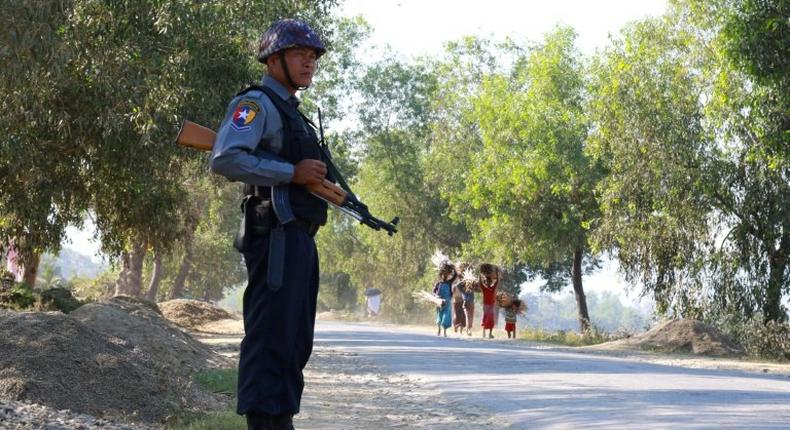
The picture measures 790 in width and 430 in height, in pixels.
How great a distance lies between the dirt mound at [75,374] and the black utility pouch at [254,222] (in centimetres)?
367

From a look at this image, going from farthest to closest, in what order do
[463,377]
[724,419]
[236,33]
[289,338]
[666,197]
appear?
[666,197] < [236,33] < [463,377] < [724,419] < [289,338]

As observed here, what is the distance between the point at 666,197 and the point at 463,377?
18.3 metres

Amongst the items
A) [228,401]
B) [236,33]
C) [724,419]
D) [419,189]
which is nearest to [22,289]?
[236,33]

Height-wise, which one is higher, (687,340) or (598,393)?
(687,340)

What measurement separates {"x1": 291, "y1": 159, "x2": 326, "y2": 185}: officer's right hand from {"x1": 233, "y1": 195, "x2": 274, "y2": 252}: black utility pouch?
0.20 m

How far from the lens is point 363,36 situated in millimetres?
62438

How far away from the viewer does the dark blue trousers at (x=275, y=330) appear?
5.50m

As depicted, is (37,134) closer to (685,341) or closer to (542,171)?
(685,341)

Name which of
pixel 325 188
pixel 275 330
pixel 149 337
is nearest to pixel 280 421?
pixel 275 330

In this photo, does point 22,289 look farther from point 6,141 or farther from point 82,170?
point 6,141

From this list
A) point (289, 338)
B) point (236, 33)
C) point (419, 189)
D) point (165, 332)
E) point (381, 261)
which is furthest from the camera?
point (381, 261)

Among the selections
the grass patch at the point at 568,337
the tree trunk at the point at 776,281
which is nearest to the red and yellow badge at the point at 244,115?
the tree trunk at the point at 776,281

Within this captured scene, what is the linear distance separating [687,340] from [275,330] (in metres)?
22.7

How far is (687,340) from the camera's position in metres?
26.9
